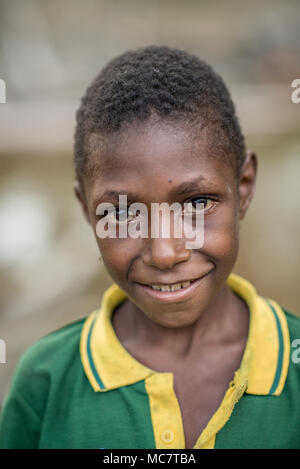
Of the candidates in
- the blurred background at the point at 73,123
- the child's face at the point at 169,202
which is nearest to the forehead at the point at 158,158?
the child's face at the point at 169,202

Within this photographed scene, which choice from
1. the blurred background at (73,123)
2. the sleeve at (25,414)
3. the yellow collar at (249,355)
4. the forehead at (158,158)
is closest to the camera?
the forehead at (158,158)

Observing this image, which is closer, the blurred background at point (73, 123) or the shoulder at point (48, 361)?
the shoulder at point (48, 361)

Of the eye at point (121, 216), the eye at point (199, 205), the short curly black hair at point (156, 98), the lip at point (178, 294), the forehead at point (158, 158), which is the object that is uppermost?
the short curly black hair at point (156, 98)

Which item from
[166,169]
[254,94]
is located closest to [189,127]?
[166,169]

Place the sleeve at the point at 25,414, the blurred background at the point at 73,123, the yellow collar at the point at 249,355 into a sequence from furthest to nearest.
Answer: the blurred background at the point at 73,123 → the sleeve at the point at 25,414 → the yellow collar at the point at 249,355

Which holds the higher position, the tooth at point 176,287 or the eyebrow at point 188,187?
the eyebrow at point 188,187

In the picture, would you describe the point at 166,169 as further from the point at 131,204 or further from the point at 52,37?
the point at 52,37

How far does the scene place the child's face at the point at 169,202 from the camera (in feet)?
2.87

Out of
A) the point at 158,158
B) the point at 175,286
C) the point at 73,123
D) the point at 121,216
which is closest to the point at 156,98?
the point at 158,158

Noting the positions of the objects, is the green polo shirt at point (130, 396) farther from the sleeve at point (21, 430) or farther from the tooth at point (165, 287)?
the tooth at point (165, 287)

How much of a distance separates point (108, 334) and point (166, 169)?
437mm

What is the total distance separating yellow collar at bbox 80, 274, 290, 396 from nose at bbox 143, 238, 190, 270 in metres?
0.26

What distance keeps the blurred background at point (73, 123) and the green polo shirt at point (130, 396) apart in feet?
4.03

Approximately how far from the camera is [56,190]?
254 cm
